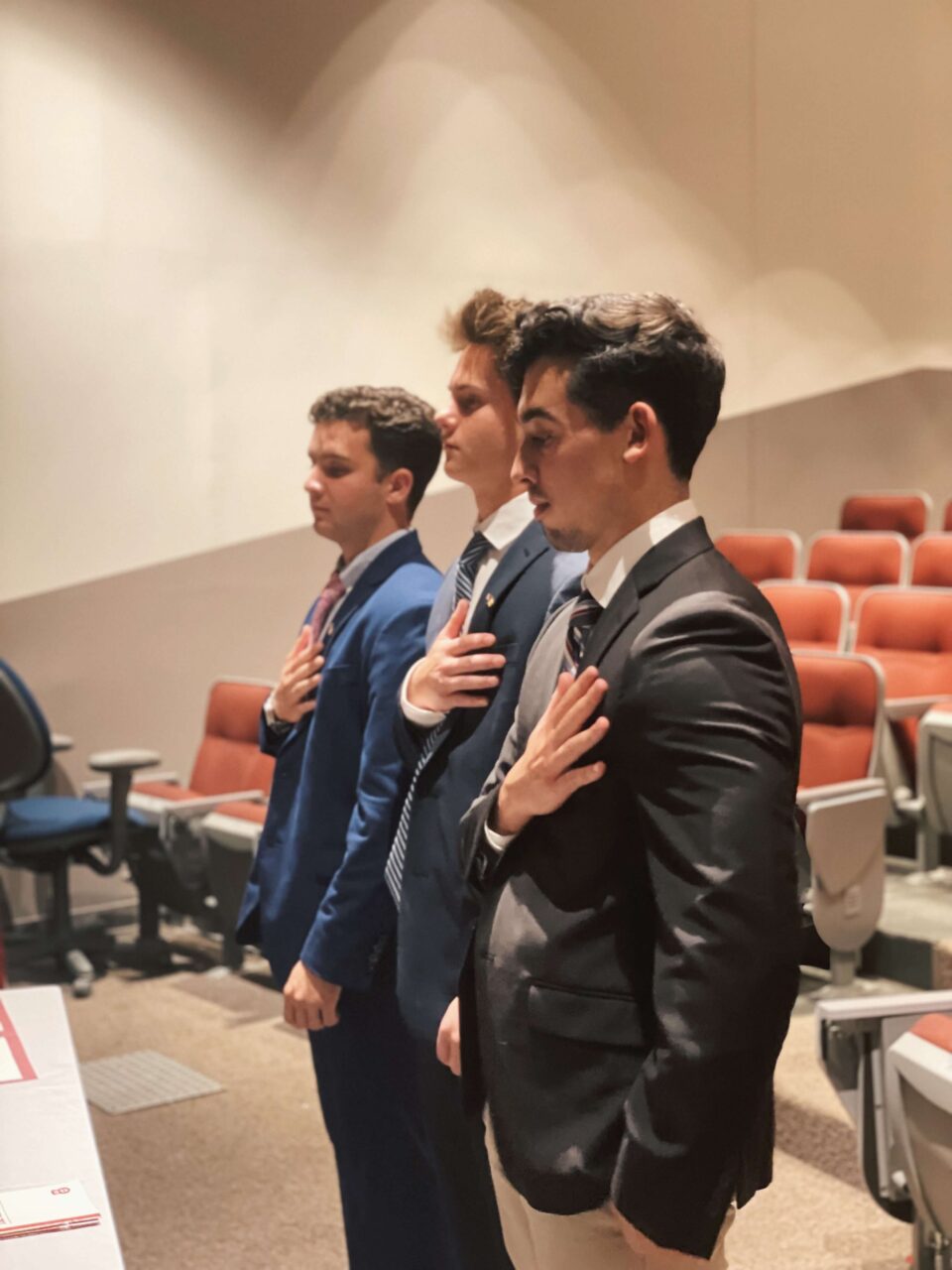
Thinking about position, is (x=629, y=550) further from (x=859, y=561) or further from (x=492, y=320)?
(x=859, y=561)

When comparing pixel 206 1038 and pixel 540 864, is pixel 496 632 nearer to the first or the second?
pixel 540 864

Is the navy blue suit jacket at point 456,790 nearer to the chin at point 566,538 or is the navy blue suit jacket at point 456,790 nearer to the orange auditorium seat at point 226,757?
the chin at point 566,538

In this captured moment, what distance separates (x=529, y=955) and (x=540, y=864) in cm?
7

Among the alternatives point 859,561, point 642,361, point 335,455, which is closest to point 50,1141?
point 642,361

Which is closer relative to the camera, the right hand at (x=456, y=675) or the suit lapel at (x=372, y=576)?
the right hand at (x=456, y=675)

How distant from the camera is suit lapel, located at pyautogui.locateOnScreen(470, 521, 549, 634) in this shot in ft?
5.44

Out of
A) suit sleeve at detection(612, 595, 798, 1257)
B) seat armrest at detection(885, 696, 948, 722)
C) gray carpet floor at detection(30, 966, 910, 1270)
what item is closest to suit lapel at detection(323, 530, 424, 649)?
suit sleeve at detection(612, 595, 798, 1257)

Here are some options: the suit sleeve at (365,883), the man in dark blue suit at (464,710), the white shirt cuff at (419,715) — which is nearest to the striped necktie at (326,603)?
the suit sleeve at (365,883)

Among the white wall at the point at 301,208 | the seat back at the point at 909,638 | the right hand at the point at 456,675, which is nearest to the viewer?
the right hand at the point at 456,675

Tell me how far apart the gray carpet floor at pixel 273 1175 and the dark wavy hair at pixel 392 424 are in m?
1.43

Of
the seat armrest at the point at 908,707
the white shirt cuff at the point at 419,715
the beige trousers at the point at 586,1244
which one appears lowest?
the seat armrest at the point at 908,707

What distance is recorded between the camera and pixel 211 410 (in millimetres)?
5371

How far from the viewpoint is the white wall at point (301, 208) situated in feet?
16.5

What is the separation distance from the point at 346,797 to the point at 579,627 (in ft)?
2.88
